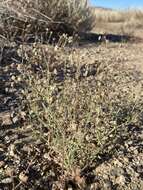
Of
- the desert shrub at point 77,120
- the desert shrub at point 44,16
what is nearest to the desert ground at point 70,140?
the desert shrub at point 77,120

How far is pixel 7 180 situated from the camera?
11.1ft

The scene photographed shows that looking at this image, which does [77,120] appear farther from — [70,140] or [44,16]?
[44,16]

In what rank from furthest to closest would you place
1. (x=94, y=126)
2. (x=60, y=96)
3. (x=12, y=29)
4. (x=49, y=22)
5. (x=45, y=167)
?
(x=49, y=22), (x=12, y=29), (x=60, y=96), (x=94, y=126), (x=45, y=167)

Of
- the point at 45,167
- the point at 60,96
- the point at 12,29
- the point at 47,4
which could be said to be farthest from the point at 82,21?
the point at 45,167

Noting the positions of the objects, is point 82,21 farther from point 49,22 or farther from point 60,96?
point 60,96

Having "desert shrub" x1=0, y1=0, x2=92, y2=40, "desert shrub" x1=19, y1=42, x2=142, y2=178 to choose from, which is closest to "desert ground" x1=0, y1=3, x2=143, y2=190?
"desert shrub" x1=19, y1=42, x2=142, y2=178

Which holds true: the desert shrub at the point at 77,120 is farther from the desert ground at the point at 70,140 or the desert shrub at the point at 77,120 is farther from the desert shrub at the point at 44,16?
the desert shrub at the point at 44,16

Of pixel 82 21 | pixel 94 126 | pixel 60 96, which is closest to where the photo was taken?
pixel 94 126

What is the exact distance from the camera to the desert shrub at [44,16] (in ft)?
20.5

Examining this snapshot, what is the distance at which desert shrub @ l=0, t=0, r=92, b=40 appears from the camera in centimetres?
624

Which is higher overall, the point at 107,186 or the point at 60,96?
the point at 60,96

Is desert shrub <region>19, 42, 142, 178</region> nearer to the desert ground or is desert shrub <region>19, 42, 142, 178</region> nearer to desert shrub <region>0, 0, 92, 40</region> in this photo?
the desert ground

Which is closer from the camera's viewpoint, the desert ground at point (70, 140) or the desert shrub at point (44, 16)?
the desert ground at point (70, 140)

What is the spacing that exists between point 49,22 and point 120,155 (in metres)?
3.55
